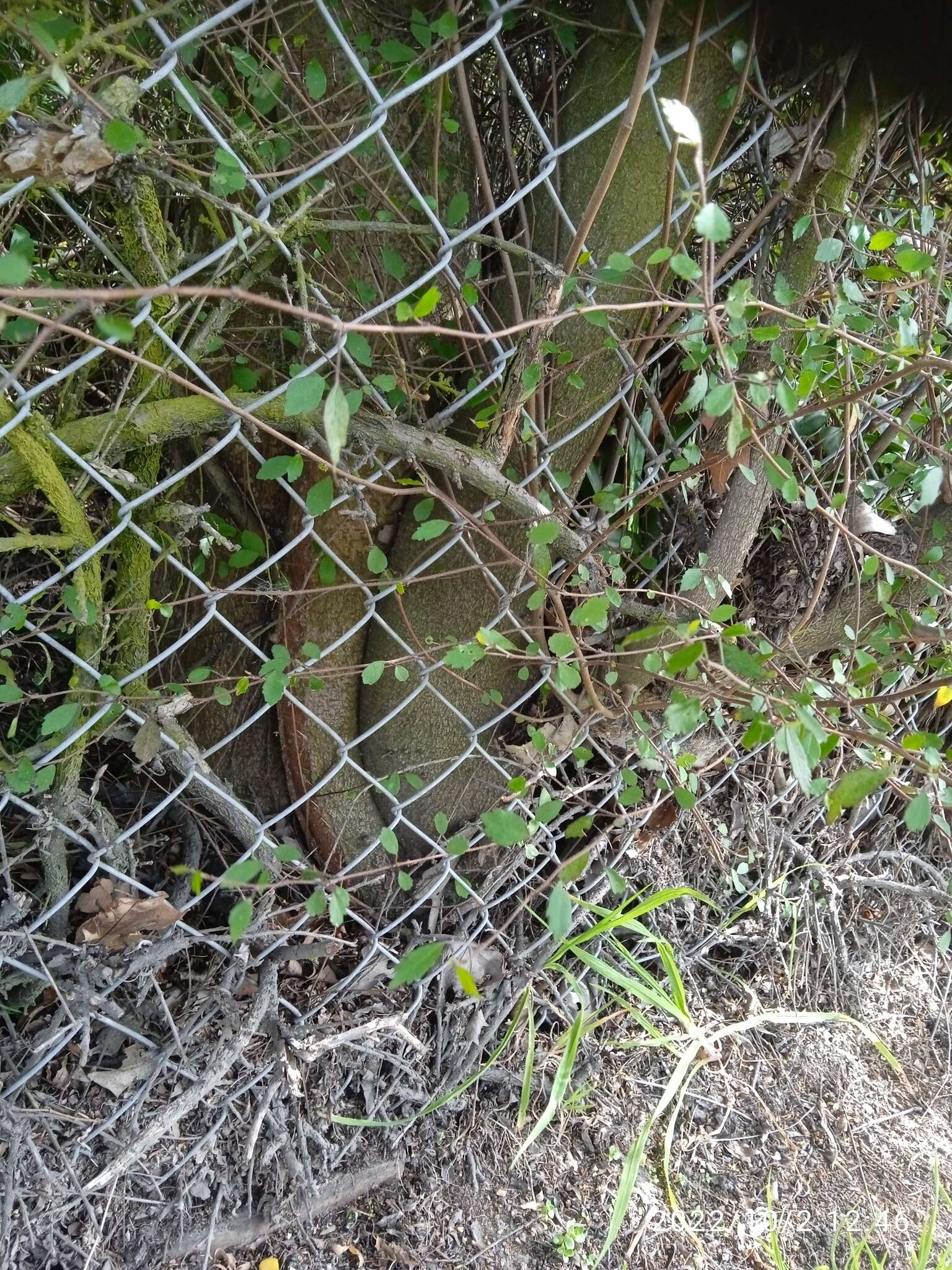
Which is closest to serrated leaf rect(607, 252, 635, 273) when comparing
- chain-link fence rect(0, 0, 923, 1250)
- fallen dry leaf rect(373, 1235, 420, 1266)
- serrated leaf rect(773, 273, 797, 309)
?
chain-link fence rect(0, 0, 923, 1250)

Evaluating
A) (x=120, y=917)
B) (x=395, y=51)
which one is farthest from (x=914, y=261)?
(x=120, y=917)

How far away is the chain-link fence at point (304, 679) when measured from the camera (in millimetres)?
890

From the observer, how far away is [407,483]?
98cm

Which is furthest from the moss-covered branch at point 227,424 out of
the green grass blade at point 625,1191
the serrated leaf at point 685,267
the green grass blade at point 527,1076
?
the green grass blade at point 625,1191

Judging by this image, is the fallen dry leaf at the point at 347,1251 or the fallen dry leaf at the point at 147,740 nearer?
the fallen dry leaf at the point at 147,740

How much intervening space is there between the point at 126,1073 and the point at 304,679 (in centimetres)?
56

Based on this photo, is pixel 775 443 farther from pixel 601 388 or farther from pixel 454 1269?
pixel 454 1269

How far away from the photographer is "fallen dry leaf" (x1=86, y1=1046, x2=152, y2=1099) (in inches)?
42.3

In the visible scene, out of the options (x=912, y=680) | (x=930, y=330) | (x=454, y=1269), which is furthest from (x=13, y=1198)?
(x=912, y=680)

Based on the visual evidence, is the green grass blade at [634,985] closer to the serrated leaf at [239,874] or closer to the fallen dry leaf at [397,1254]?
the fallen dry leaf at [397,1254]

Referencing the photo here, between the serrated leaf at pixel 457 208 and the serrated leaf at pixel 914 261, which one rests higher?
the serrated leaf at pixel 457 208

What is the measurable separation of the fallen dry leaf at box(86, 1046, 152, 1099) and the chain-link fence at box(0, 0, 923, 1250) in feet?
0.06

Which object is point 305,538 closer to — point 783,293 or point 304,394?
point 304,394

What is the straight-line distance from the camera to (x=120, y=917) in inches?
40.8
